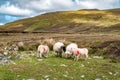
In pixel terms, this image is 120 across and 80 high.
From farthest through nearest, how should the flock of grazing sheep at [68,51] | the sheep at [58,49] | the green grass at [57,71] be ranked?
the sheep at [58,49] < the flock of grazing sheep at [68,51] < the green grass at [57,71]

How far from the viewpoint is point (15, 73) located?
21.9 m

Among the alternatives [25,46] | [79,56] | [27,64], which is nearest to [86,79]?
[27,64]

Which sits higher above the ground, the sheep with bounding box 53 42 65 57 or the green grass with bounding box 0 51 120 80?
the sheep with bounding box 53 42 65 57

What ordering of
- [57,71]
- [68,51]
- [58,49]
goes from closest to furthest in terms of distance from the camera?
[57,71] < [68,51] < [58,49]

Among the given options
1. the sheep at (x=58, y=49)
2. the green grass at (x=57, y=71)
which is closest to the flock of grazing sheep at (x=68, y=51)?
the sheep at (x=58, y=49)

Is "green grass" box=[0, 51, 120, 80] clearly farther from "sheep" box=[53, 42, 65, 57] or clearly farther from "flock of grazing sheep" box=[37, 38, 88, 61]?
"sheep" box=[53, 42, 65, 57]

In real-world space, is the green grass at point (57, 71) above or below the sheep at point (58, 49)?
below

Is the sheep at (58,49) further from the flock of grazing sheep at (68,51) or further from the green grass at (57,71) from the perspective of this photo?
the green grass at (57,71)

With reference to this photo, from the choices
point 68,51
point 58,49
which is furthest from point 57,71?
point 58,49

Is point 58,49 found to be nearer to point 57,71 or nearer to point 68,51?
point 68,51

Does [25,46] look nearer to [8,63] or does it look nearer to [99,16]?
[8,63]

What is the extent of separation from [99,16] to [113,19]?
16119 mm

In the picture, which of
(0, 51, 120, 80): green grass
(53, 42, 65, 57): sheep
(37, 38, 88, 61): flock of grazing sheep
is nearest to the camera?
(0, 51, 120, 80): green grass

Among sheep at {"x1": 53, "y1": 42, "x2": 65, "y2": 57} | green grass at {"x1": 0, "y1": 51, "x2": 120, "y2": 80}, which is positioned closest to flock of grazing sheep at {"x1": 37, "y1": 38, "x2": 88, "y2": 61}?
sheep at {"x1": 53, "y1": 42, "x2": 65, "y2": 57}
